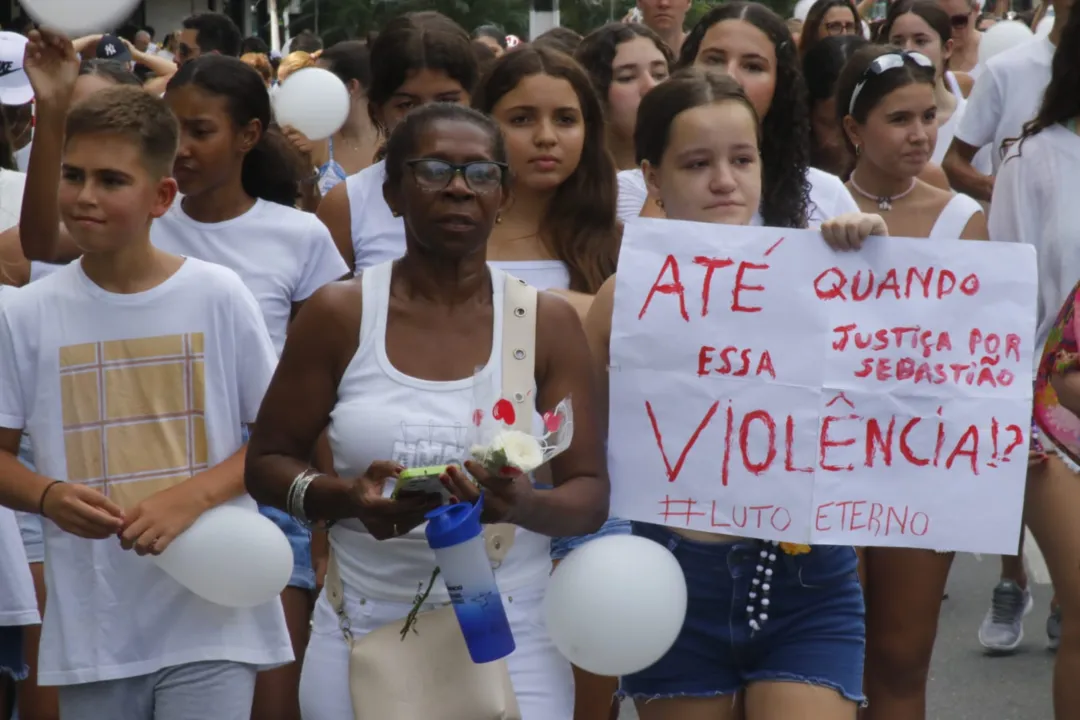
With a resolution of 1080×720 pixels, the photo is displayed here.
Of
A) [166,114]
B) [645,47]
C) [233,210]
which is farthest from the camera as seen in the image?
[645,47]

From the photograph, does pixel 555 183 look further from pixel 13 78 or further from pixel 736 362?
pixel 13 78

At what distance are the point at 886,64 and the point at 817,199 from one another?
655 millimetres

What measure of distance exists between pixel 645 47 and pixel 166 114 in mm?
2494

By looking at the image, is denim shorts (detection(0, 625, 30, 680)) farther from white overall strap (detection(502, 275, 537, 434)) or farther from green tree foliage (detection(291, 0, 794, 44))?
green tree foliage (detection(291, 0, 794, 44))

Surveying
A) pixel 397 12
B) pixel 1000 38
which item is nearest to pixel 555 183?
pixel 1000 38

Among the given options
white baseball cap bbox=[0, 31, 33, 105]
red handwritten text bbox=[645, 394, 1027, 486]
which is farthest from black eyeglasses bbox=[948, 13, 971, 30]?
red handwritten text bbox=[645, 394, 1027, 486]

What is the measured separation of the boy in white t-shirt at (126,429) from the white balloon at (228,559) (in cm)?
5

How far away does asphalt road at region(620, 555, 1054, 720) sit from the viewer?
6.20 metres

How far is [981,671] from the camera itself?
6.61 meters

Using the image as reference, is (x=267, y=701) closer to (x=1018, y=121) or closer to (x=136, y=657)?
(x=136, y=657)

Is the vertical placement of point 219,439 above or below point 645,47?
below

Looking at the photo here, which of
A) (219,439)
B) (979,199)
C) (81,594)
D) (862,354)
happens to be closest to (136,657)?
(81,594)

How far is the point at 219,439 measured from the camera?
393 centimetres

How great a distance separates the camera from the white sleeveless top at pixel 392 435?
3.27 meters
